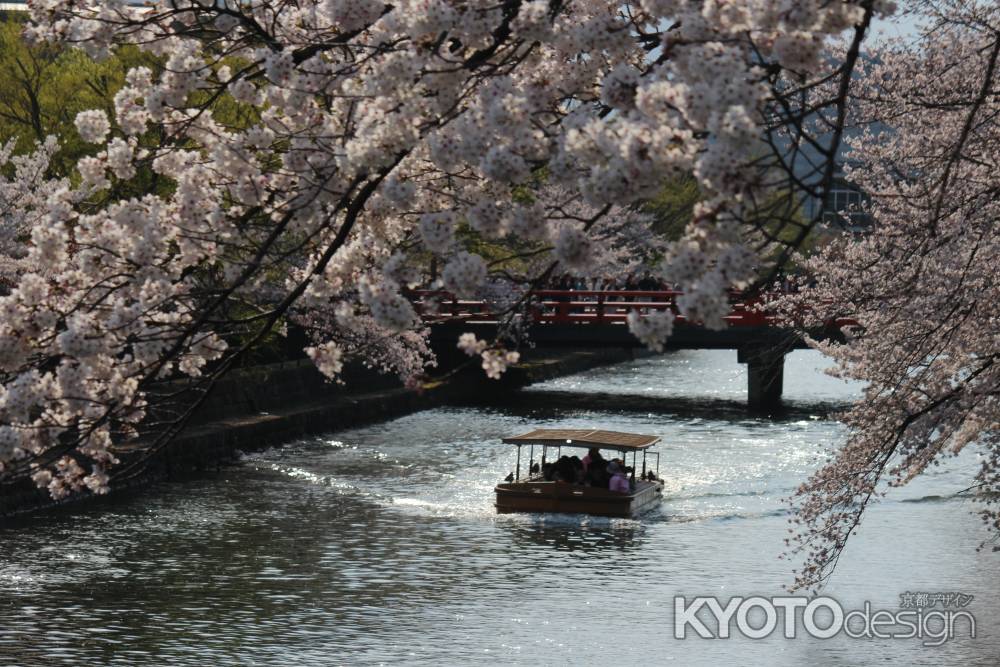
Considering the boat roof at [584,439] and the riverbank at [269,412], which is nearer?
the riverbank at [269,412]

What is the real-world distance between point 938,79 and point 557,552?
13866 millimetres

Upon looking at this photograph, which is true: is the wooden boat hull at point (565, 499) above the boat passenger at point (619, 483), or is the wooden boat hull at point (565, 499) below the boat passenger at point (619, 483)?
below

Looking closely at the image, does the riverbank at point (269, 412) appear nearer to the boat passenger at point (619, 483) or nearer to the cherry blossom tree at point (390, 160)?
the boat passenger at point (619, 483)

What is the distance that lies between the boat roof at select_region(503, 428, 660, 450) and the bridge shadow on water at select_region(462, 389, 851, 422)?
1569 centimetres

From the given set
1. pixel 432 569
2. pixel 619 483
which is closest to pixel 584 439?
pixel 619 483

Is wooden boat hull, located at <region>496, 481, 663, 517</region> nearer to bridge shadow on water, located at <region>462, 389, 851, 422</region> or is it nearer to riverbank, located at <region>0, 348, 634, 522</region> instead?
riverbank, located at <region>0, 348, 634, 522</region>

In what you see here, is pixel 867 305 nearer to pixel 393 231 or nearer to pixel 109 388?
pixel 393 231

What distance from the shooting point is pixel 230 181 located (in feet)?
31.1

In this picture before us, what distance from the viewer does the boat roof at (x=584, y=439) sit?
3306 cm

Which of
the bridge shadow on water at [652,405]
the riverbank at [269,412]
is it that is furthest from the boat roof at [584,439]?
the bridge shadow on water at [652,405]

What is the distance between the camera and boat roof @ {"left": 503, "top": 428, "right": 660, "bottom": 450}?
33.1 m

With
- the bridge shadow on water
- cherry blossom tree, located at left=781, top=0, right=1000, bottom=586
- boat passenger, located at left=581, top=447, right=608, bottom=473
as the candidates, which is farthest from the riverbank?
cherry blossom tree, located at left=781, top=0, right=1000, bottom=586

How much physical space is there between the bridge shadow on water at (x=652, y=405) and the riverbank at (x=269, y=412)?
1664 mm

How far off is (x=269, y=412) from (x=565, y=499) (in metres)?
13.0
